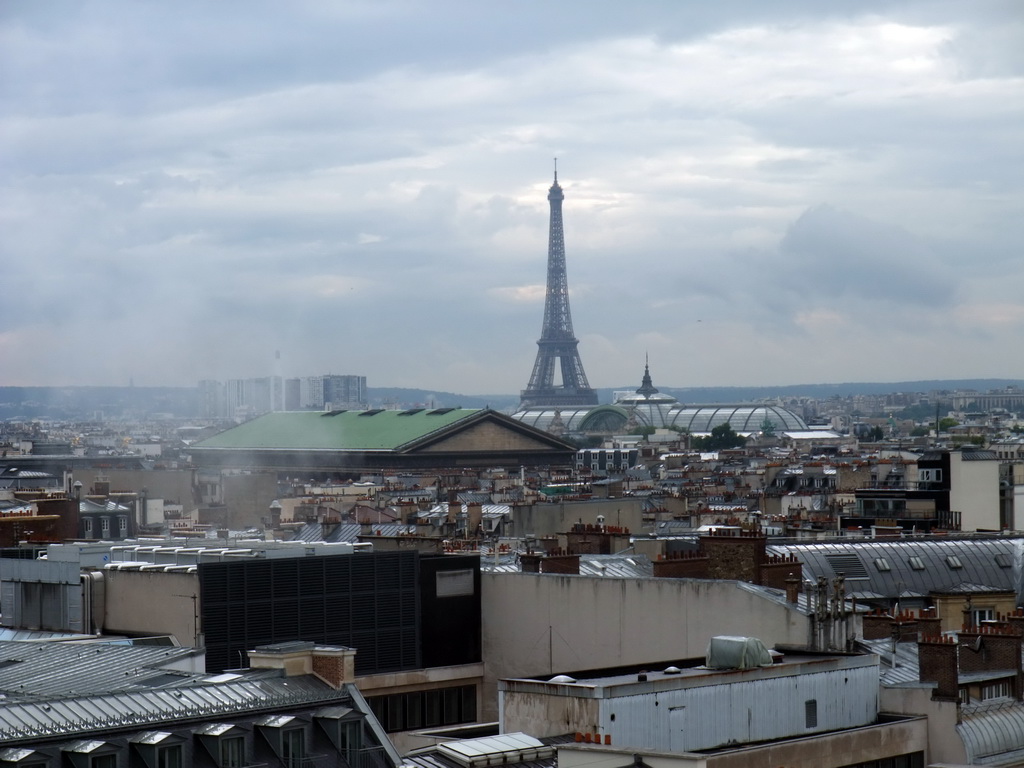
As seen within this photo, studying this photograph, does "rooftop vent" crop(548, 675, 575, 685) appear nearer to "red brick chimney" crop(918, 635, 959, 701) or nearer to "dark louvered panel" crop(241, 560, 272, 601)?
"red brick chimney" crop(918, 635, 959, 701)

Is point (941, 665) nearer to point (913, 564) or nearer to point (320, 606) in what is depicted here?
point (320, 606)

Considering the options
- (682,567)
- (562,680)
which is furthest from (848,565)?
(562,680)

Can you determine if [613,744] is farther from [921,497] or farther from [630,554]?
[921,497]

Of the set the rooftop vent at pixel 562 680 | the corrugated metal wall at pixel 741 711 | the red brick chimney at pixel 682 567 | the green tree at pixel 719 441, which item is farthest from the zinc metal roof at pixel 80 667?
the green tree at pixel 719 441

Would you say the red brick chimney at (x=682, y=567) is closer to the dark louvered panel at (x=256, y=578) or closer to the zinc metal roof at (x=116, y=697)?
the dark louvered panel at (x=256, y=578)

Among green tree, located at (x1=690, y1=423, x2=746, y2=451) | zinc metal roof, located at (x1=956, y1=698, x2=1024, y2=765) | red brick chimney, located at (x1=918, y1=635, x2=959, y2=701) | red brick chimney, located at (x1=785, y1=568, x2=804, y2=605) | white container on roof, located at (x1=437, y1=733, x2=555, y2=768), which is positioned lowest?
zinc metal roof, located at (x1=956, y1=698, x2=1024, y2=765)

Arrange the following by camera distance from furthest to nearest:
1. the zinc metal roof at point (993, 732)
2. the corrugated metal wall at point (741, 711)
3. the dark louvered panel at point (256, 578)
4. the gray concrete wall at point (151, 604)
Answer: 1. the dark louvered panel at point (256, 578)
2. the gray concrete wall at point (151, 604)
3. the zinc metal roof at point (993, 732)
4. the corrugated metal wall at point (741, 711)

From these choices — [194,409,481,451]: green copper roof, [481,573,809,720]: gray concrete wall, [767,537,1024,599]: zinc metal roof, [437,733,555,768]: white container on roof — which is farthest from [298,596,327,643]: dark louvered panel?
[194,409,481,451]: green copper roof
